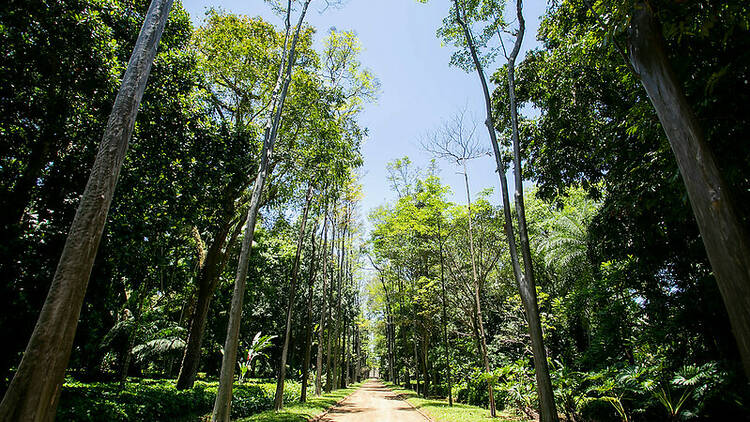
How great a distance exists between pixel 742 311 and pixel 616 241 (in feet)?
23.7

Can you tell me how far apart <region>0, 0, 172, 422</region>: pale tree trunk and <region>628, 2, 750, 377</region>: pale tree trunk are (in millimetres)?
5693

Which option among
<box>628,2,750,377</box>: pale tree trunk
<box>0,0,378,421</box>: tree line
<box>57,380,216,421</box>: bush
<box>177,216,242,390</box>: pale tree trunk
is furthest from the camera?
<box>177,216,242,390</box>: pale tree trunk

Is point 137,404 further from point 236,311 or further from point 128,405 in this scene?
point 236,311

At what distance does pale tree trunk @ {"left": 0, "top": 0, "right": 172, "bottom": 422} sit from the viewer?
2.63 m

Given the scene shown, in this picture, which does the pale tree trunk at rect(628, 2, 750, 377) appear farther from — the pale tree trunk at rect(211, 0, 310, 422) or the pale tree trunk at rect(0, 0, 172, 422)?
the pale tree trunk at rect(211, 0, 310, 422)

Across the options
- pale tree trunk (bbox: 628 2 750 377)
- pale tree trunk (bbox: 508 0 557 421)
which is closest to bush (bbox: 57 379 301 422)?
pale tree trunk (bbox: 508 0 557 421)

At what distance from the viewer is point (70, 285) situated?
302cm

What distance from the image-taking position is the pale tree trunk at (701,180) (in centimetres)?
254

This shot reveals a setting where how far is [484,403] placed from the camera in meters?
14.1

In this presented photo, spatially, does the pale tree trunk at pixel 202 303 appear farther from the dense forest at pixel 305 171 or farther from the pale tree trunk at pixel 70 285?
the pale tree trunk at pixel 70 285

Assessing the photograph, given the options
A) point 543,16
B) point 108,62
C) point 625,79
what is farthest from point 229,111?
point 625,79

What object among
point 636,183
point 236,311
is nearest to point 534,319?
point 636,183

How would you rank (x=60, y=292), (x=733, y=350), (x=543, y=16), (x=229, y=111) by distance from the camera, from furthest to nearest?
1. (x=229, y=111)
2. (x=543, y=16)
3. (x=733, y=350)
4. (x=60, y=292)

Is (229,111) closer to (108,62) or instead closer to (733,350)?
(108,62)
